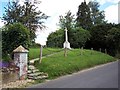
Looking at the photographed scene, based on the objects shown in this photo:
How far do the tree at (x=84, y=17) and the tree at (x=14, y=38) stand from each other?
45.8 m

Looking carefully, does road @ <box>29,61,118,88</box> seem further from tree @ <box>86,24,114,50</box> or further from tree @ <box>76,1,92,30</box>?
tree @ <box>76,1,92,30</box>

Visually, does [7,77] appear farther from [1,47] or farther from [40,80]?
[1,47]

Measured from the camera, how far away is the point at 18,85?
16.0 meters

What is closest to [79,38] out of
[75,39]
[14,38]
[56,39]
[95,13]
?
[75,39]

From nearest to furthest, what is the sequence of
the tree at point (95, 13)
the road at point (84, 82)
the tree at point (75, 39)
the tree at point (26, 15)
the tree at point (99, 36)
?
the road at point (84, 82) → the tree at point (26, 15) → the tree at point (99, 36) → the tree at point (75, 39) → the tree at point (95, 13)

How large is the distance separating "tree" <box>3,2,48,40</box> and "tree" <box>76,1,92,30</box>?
72.7 feet

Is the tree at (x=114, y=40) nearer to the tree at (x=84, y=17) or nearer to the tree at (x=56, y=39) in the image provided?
the tree at (x=56, y=39)

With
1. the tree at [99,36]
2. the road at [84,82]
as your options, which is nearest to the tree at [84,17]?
the tree at [99,36]

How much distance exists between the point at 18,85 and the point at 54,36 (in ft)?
144

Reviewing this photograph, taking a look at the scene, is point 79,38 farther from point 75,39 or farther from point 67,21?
point 67,21

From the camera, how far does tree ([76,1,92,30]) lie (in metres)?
70.0

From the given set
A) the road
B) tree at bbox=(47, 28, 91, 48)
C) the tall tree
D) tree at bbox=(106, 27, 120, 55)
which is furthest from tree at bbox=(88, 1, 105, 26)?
the road

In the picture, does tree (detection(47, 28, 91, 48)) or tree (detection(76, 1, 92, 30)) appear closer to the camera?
tree (detection(47, 28, 91, 48))

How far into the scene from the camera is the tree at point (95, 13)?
78.1m
